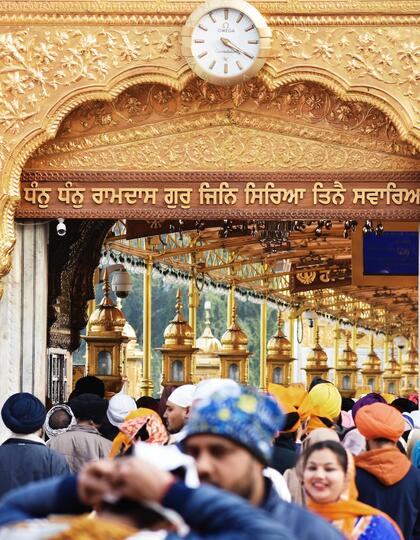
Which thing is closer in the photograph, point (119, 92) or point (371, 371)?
point (119, 92)

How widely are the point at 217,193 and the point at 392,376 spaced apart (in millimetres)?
34152

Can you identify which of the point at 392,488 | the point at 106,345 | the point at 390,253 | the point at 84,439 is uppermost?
the point at 390,253

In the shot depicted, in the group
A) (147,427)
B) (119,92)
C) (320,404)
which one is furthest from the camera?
(119,92)

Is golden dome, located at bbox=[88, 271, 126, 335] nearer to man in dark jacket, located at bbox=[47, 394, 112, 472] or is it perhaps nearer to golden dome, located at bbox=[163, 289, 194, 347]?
golden dome, located at bbox=[163, 289, 194, 347]

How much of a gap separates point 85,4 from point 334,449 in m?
7.28

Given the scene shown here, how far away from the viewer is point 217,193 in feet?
38.7

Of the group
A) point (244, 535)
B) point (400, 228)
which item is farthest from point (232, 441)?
point (400, 228)

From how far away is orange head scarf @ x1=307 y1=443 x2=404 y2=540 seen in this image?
4.67 meters

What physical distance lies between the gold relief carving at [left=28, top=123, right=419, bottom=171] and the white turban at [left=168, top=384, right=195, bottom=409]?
4174 millimetres

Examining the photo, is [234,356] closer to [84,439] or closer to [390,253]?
[390,253]

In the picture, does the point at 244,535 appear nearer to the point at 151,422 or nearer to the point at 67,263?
the point at 151,422

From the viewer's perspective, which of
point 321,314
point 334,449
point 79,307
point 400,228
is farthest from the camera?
point 321,314

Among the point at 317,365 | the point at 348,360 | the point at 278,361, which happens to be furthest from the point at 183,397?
the point at 348,360

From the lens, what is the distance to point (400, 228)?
1459cm
